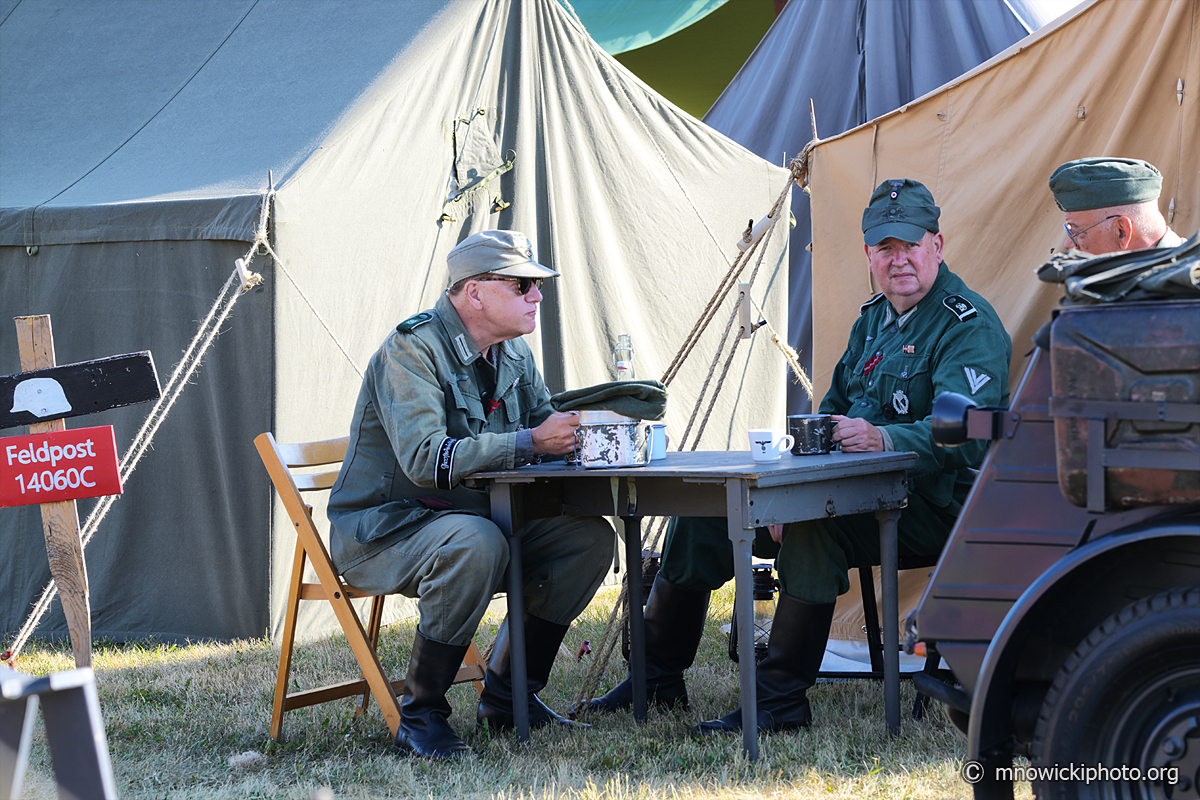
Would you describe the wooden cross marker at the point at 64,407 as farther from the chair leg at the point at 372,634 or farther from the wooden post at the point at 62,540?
the chair leg at the point at 372,634

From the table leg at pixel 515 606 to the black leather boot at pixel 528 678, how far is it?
12 cm

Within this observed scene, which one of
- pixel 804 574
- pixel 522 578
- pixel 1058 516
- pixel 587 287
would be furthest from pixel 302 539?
pixel 587 287

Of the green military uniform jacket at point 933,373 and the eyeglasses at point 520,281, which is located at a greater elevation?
the eyeglasses at point 520,281

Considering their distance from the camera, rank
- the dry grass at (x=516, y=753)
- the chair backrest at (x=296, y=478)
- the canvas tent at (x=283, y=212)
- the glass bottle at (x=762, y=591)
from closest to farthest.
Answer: the dry grass at (x=516, y=753), the chair backrest at (x=296, y=478), the glass bottle at (x=762, y=591), the canvas tent at (x=283, y=212)

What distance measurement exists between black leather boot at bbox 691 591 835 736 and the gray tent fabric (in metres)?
4.20

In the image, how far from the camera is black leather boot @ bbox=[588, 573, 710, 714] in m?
3.23

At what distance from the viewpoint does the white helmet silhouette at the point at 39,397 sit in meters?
2.89

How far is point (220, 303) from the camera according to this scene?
14.2 ft

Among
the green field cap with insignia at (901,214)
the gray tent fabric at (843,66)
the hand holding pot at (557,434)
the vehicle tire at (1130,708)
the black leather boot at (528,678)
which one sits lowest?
the black leather boot at (528,678)

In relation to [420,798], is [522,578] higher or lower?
higher

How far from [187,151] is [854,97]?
425 centimetres

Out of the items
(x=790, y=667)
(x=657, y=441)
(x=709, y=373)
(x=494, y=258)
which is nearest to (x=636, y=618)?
(x=790, y=667)

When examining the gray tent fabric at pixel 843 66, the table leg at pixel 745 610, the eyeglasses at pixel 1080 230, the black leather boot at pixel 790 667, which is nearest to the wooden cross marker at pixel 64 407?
the table leg at pixel 745 610

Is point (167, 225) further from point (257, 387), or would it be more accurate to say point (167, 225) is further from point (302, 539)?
point (302, 539)
